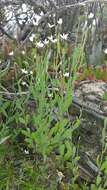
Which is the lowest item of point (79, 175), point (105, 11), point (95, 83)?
point (79, 175)

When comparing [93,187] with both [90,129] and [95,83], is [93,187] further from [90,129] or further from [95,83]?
[95,83]

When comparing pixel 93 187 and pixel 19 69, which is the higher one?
pixel 19 69

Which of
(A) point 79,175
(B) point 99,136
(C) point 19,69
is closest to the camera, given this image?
(A) point 79,175

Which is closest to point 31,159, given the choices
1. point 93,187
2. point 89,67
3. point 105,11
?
point 93,187

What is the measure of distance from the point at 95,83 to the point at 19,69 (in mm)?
506

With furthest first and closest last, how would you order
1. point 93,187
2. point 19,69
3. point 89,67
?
point 89,67
point 19,69
point 93,187

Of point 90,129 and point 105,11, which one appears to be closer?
point 90,129

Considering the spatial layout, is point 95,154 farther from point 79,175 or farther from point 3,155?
point 3,155

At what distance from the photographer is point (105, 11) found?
4.72m

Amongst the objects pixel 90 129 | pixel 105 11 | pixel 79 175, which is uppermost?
pixel 105 11

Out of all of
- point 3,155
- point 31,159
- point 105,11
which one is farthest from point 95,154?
point 105,11

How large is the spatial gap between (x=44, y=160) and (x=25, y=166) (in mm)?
141

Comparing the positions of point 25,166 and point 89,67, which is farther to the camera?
point 89,67

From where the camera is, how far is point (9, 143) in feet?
7.98
